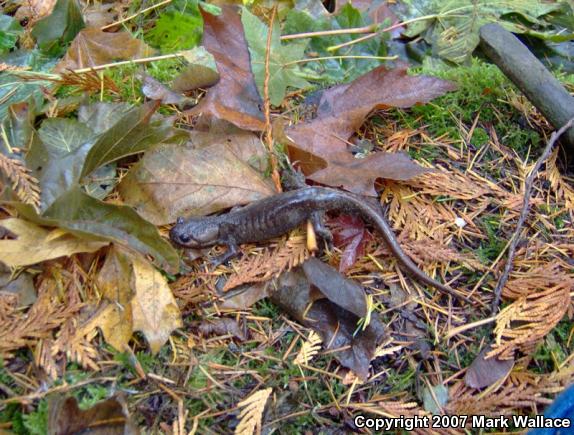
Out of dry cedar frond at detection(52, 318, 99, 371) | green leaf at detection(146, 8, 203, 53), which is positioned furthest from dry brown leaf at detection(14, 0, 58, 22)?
dry cedar frond at detection(52, 318, 99, 371)

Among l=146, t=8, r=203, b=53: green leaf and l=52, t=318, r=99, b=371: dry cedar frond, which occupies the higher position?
l=146, t=8, r=203, b=53: green leaf

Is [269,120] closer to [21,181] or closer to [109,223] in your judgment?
[109,223]

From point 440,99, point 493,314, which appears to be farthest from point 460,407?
point 440,99

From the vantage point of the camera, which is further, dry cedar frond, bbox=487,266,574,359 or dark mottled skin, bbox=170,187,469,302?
dark mottled skin, bbox=170,187,469,302

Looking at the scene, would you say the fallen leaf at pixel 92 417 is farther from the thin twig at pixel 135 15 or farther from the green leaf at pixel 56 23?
the thin twig at pixel 135 15

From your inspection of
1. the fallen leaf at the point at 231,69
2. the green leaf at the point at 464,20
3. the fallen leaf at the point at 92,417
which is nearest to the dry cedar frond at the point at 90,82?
the fallen leaf at the point at 231,69

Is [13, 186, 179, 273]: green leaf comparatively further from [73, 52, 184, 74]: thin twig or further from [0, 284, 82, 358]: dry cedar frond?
[73, 52, 184, 74]: thin twig
